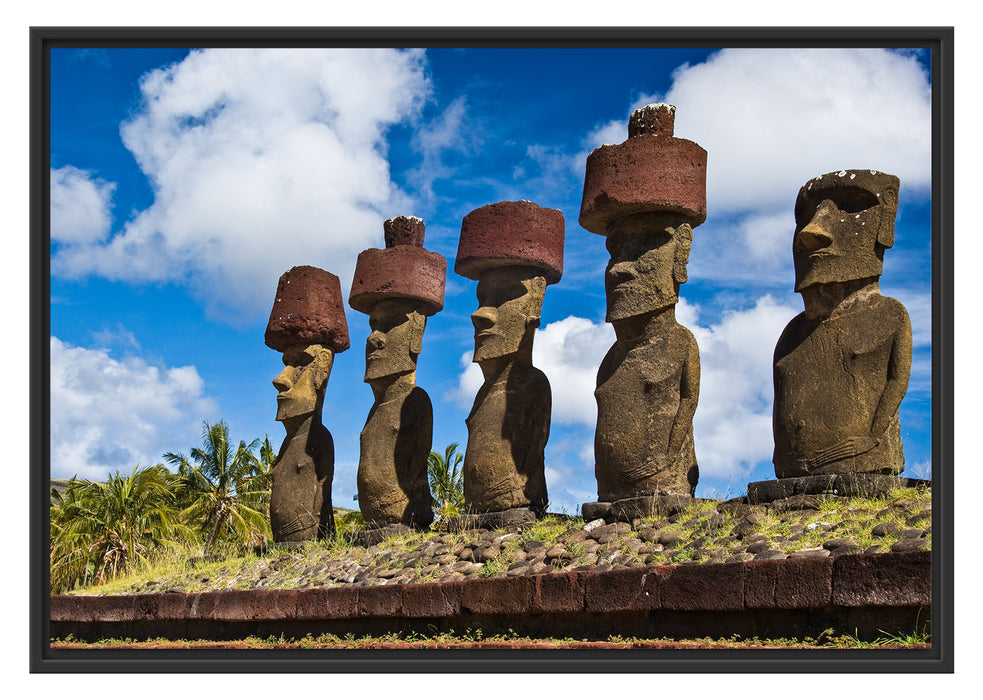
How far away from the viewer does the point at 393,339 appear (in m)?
13.5

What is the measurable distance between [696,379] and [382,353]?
4.76 meters

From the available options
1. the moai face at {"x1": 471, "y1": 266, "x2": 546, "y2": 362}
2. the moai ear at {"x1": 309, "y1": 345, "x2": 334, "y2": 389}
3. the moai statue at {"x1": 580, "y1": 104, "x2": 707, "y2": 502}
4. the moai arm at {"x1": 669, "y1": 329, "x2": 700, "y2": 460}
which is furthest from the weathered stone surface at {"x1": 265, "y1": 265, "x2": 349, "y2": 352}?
the moai arm at {"x1": 669, "y1": 329, "x2": 700, "y2": 460}

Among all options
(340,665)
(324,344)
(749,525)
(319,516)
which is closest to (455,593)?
(749,525)

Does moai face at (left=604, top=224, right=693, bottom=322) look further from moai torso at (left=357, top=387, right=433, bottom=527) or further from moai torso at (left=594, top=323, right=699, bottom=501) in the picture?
moai torso at (left=357, top=387, right=433, bottom=527)

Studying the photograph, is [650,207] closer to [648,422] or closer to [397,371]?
[648,422]

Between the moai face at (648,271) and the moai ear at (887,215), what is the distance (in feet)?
5.90

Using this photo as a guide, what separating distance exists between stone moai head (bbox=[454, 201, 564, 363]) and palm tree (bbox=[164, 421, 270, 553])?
13.7 m

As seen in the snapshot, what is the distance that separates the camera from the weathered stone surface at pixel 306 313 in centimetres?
1491

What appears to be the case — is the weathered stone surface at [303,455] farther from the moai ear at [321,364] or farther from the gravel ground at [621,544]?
the gravel ground at [621,544]

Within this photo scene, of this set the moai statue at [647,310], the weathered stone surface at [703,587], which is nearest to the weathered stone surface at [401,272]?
the moai statue at [647,310]

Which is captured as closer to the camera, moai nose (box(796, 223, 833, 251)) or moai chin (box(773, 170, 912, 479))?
moai chin (box(773, 170, 912, 479))

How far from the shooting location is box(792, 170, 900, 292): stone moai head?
8906mm

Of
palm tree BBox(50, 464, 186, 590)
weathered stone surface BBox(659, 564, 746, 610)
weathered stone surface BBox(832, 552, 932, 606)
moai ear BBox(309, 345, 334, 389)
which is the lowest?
palm tree BBox(50, 464, 186, 590)
